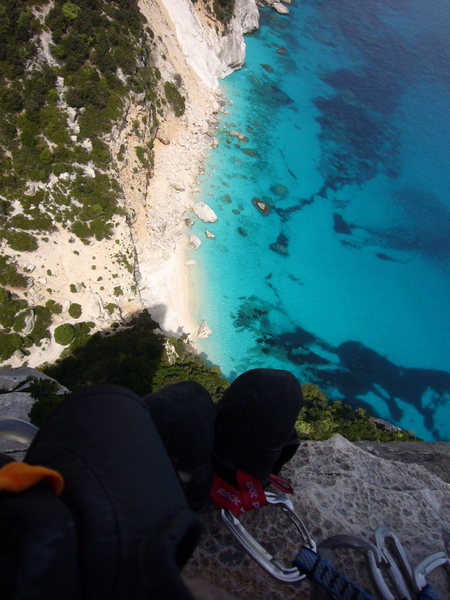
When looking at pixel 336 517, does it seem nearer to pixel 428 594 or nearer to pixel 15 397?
pixel 428 594

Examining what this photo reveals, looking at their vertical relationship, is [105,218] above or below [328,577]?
below

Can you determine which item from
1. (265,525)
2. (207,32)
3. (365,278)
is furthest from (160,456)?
(207,32)

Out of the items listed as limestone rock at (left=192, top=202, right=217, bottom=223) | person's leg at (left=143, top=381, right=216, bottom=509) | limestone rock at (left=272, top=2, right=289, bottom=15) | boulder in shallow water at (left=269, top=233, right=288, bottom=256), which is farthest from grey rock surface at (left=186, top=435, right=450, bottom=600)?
limestone rock at (left=272, top=2, right=289, bottom=15)

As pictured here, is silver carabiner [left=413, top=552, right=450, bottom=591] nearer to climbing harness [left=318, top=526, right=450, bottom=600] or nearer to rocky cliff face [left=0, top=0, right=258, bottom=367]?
climbing harness [left=318, top=526, right=450, bottom=600]

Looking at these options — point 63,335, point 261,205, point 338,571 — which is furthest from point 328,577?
point 261,205

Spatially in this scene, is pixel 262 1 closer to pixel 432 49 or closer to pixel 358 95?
pixel 358 95
